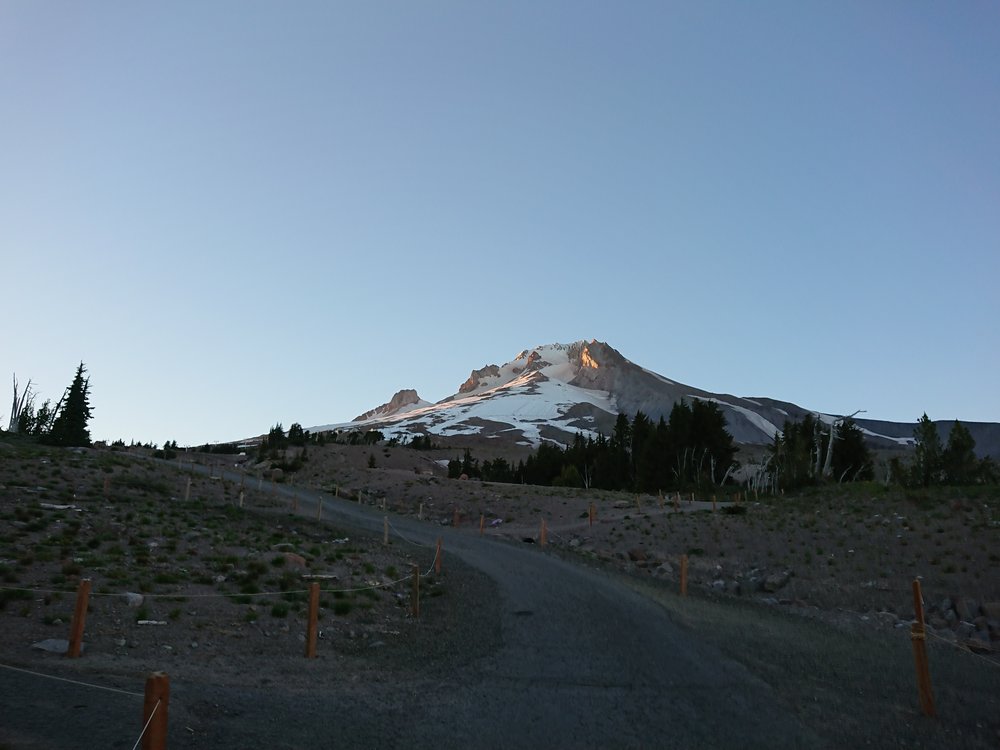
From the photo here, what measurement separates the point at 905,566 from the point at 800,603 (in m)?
5.55

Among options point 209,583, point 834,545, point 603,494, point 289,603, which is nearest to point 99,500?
point 209,583

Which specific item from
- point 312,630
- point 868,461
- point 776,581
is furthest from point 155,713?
point 868,461

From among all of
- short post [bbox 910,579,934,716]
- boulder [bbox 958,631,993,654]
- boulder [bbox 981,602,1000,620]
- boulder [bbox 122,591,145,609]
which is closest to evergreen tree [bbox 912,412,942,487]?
boulder [bbox 981,602,1000,620]

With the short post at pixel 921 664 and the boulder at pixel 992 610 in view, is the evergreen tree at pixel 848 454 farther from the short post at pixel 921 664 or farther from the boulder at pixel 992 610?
Result: the short post at pixel 921 664

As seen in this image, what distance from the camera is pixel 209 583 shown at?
18.1m

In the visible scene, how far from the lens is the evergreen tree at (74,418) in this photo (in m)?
66.0

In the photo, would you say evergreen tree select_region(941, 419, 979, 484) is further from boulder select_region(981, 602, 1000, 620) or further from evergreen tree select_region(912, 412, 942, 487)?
boulder select_region(981, 602, 1000, 620)

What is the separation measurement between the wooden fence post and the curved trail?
2672mm

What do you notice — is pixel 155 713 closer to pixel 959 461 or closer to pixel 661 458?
pixel 959 461

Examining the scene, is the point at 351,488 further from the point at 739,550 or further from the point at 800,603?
the point at 800,603

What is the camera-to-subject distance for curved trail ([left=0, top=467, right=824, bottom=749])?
29.4ft

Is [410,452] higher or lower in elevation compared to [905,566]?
higher

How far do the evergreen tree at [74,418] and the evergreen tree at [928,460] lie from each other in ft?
238

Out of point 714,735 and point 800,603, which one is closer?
point 714,735
